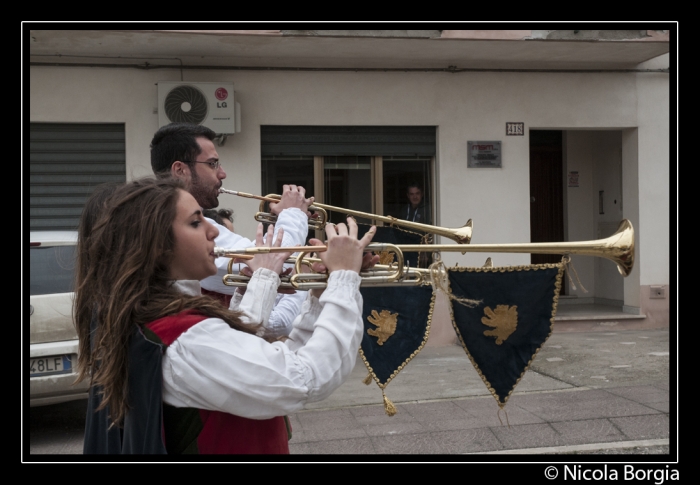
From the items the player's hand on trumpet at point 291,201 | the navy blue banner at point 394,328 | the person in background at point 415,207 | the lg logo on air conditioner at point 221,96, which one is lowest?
the navy blue banner at point 394,328

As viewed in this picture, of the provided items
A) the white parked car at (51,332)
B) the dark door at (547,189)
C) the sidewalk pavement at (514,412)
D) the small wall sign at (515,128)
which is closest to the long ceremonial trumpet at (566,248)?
the sidewalk pavement at (514,412)

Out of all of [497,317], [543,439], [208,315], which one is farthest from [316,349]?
[543,439]

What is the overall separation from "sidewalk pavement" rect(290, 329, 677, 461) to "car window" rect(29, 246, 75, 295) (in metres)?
2.18

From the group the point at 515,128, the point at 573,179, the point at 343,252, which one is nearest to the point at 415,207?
the point at 515,128

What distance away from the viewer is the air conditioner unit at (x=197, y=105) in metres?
7.66

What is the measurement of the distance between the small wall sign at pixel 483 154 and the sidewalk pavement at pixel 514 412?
8.20 feet

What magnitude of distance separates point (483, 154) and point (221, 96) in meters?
3.36

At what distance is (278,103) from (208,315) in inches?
265

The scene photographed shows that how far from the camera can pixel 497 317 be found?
293 centimetres

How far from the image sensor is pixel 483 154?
8.53 m

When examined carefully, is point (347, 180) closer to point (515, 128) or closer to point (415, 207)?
point (415, 207)

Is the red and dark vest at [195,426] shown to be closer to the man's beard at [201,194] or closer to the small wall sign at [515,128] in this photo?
the man's beard at [201,194]

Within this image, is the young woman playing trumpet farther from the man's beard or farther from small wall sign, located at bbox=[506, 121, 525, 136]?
small wall sign, located at bbox=[506, 121, 525, 136]

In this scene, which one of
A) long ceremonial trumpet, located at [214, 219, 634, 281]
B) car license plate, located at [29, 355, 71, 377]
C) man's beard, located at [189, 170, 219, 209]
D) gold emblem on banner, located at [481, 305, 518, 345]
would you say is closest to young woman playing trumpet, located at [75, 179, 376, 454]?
long ceremonial trumpet, located at [214, 219, 634, 281]
